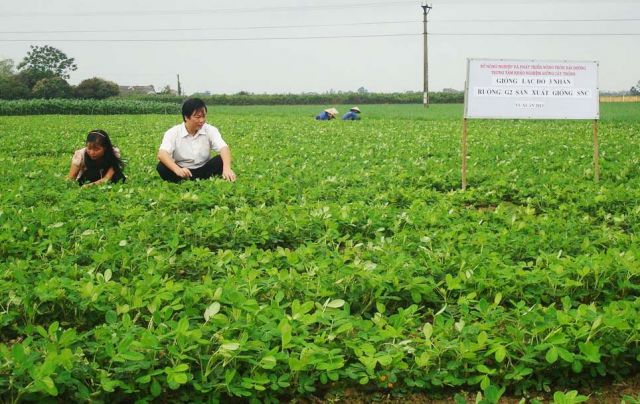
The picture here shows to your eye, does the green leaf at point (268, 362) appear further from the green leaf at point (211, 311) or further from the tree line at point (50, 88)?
the tree line at point (50, 88)

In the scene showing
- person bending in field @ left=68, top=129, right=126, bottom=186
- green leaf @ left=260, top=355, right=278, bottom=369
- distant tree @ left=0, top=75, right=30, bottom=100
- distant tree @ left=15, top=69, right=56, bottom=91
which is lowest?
green leaf @ left=260, top=355, right=278, bottom=369

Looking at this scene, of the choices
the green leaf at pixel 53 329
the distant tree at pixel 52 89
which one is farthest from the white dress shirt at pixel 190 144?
the distant tree at pixel 52 89

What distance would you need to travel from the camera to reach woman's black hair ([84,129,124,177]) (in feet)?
26.6

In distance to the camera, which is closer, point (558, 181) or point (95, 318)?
point (95, 318)

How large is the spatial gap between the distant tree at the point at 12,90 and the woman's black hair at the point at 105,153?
73742 mm

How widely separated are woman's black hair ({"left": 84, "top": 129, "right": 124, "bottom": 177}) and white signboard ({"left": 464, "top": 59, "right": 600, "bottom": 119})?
15.8 ft

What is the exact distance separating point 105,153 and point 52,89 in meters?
74.4

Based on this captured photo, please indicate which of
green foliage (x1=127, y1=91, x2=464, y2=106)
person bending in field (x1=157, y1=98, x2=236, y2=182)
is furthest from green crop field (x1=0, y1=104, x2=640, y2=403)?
green foliage (x1=127, y1=91, x2=464, y2=106)

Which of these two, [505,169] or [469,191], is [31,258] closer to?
[469,191]

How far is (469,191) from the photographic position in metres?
7.93

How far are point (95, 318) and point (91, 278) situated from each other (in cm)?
33

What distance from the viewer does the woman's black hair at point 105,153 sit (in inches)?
319

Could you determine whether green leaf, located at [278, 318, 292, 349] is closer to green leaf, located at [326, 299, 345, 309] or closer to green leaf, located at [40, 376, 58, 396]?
green leaf, located at [326, 299, 345, 309]

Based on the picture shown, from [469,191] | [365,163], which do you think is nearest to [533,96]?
[469,191]
